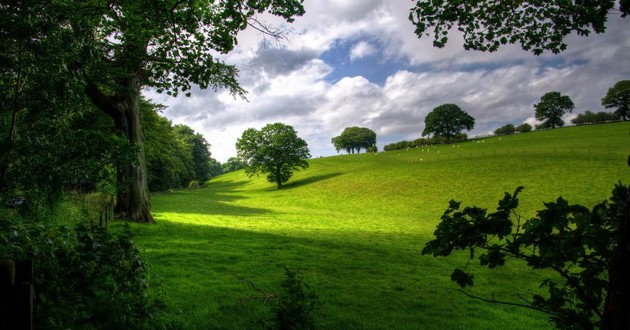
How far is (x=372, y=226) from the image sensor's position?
29781 millimetres

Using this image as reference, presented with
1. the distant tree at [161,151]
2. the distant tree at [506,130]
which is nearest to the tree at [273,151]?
the distant tree at [161,151]

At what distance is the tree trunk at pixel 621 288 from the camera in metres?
1.88

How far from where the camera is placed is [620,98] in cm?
9975

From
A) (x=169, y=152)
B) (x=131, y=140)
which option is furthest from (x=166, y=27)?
(x=169, y=152)

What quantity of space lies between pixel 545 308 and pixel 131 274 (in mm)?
5057

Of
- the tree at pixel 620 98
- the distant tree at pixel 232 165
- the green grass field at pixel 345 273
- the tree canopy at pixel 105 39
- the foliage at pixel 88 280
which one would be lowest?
the green grass field at pixel 345 273

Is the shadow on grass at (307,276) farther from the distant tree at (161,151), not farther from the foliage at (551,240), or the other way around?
the distant tree at (161,151)

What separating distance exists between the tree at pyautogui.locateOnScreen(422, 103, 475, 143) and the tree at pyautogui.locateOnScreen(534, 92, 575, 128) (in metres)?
26.8

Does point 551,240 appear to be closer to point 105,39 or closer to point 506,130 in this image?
point 105,39

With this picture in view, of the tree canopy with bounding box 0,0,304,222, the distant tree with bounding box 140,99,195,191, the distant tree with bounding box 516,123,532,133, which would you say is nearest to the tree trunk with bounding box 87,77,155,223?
the tree canopy with bounding box 0,0,304,222

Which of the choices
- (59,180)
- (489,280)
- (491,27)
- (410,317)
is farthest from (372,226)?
(59,180)

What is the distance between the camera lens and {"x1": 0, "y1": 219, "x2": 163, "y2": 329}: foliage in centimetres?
399

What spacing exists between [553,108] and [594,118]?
11659mm

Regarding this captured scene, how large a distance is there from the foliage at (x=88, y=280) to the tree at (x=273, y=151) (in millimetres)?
65694
